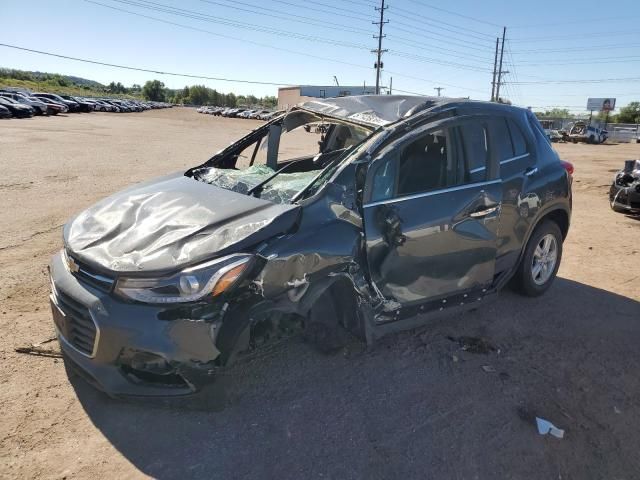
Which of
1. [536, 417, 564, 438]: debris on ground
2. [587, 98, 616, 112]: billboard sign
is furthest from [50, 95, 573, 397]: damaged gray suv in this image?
[587, 98, 616, 112]: billboard sign

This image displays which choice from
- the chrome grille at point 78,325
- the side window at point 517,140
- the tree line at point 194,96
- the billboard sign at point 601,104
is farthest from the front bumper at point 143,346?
the tree line at point 194,96

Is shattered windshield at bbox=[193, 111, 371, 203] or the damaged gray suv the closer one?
the damaged gray suv

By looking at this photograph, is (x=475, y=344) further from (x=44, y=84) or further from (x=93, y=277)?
(x=44, y=84)

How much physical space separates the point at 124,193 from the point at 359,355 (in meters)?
2.17

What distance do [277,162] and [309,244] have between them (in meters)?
2.01

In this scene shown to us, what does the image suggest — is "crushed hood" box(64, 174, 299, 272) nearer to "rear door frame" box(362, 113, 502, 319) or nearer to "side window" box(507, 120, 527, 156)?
"rear door frame" box(362, 113, 502, 319)

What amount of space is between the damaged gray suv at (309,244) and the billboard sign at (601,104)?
2738 inches

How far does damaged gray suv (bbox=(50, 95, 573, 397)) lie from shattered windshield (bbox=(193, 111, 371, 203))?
0.10 feet

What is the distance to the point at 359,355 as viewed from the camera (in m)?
3.52

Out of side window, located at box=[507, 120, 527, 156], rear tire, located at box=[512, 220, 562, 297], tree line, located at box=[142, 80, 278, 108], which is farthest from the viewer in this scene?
tree line, located at box=[142, 80, 278, 108]

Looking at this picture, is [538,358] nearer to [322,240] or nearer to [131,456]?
[322,240]

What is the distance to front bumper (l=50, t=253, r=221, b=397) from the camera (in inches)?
96.7

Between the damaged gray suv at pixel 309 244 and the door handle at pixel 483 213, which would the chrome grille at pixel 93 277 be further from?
the door handle at pixel 483 213

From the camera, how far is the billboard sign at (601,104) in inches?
2440
